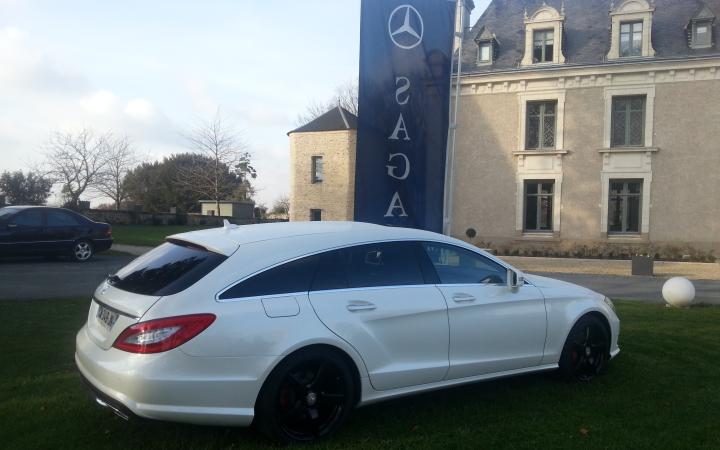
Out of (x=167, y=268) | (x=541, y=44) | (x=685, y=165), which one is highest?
(x=541, y=44)

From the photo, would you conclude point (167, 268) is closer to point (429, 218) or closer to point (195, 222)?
point (429, 218)

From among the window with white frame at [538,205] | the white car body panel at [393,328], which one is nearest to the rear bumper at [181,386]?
the white car body panel at [393,328]

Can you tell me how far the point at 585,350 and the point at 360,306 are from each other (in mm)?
2523

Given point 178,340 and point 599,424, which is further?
point 599,424

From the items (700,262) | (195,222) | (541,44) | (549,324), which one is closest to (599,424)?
(549,324)

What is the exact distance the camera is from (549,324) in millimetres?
5219

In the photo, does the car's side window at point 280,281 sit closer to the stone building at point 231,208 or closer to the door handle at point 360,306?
the door handle at point 360,306

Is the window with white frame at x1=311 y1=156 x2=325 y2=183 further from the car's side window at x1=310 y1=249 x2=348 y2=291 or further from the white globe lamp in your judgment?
the car's side window at x1=310 y1=249 x2=348 y2=291

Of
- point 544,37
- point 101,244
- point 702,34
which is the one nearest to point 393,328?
point 101,244

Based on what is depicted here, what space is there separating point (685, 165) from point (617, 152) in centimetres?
281

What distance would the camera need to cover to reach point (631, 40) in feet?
89.8

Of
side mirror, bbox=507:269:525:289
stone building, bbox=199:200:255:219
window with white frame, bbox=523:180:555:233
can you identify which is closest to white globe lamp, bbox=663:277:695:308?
side mirror, bbox=507:269:525:289

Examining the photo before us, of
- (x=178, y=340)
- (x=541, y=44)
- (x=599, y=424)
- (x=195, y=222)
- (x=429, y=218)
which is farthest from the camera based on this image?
(x=195, y=222)

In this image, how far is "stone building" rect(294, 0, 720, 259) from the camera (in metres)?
26.1
